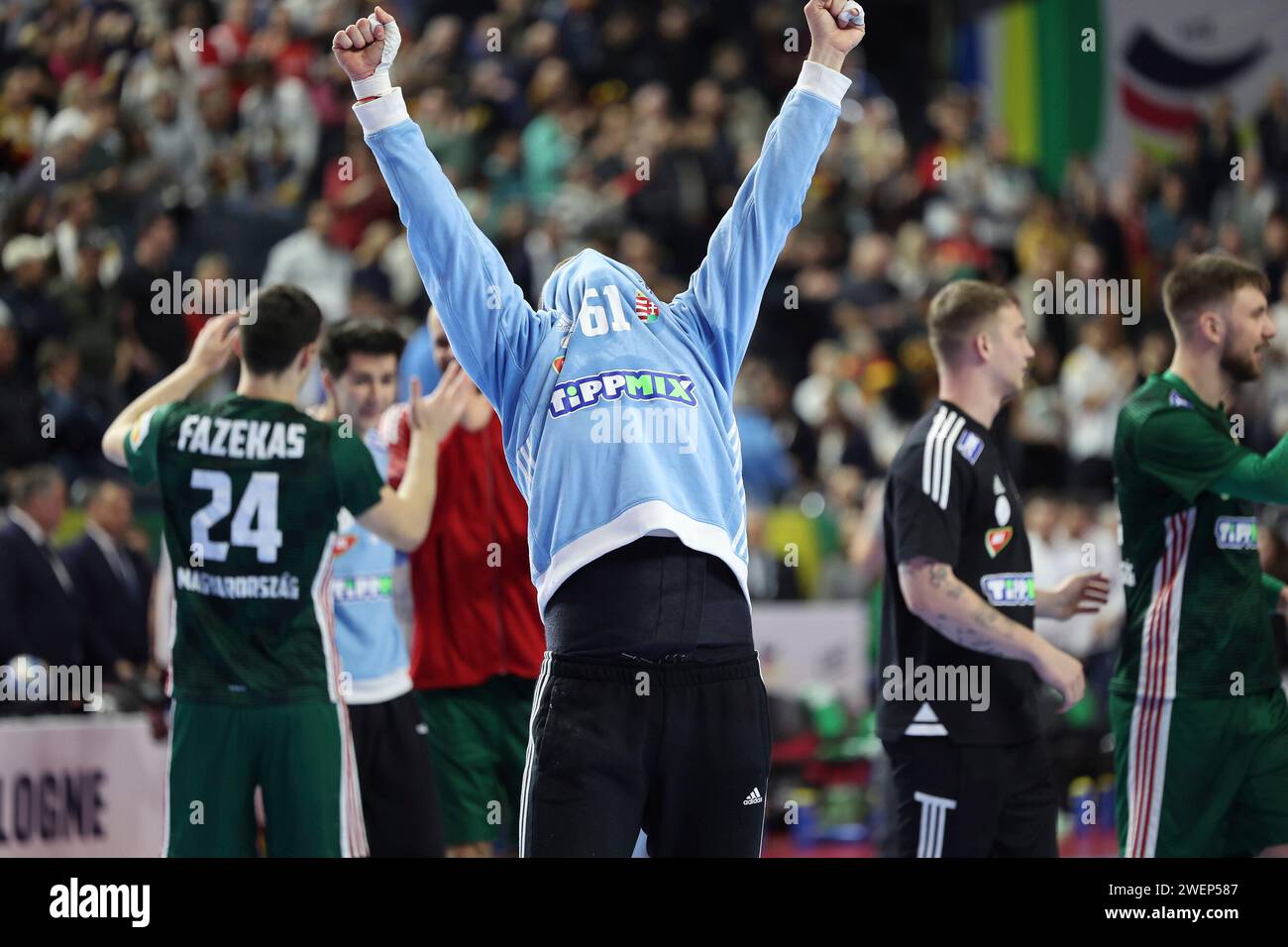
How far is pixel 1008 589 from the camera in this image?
591 centimetres

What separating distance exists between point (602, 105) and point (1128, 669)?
37.1 ft

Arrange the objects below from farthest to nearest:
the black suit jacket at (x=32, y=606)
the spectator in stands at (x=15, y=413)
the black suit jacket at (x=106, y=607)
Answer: the spectator in stands at (x=15, y=413) < the black suit jacket at (x=106, y=607) < the black suit jacket at (x=32, y=606)

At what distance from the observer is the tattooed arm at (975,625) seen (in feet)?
18.4

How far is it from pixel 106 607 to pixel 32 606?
23.9 inches

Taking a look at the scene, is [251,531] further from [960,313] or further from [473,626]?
[960,313]

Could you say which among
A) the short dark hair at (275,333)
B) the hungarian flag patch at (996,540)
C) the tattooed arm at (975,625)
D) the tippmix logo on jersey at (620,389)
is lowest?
the tattooed arm at (975,625)

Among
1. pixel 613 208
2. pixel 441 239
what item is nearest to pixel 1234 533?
pixel 441 239

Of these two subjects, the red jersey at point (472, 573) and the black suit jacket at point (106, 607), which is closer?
the red jersey at point (472, 573)

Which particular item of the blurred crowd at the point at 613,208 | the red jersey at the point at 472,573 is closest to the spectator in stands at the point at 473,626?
the red jersey at the point at 472,573

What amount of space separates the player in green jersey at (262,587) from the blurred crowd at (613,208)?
5.97 metres

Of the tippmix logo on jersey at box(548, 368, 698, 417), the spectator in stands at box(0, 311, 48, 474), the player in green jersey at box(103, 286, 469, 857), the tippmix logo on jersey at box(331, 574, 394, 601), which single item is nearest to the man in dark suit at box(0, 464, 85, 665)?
the spectator in stands at box(0, 311, 48, 474)

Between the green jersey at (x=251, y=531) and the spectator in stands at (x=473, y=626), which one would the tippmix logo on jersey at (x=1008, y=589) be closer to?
the spectator in stands at (x=473, y=626)

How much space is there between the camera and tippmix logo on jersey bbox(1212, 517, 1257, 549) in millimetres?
5945
